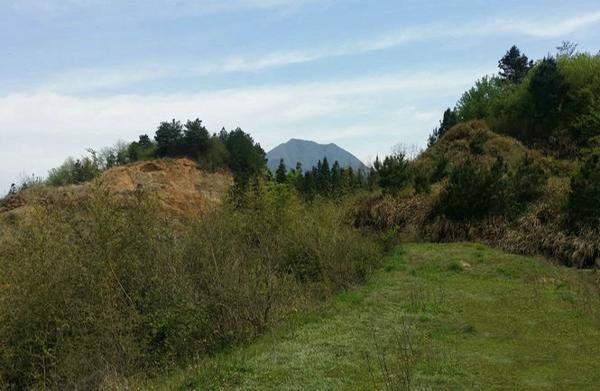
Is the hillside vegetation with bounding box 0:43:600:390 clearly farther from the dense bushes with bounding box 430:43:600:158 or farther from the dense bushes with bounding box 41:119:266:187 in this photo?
the dense bushes with bounding box 41:119:266:187

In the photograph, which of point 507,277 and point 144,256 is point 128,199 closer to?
point 144,256

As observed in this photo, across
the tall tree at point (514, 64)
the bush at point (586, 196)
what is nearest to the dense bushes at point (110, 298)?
the bush at point (586, 196)

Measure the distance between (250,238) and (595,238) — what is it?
31.6 feet

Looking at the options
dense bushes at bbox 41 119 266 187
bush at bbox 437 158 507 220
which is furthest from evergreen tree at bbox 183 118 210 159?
bush at bbox 437 158 507 220

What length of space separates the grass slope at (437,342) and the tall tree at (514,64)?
134ft

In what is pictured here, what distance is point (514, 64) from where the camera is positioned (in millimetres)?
51812

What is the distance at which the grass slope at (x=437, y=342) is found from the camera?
7051 millimetres

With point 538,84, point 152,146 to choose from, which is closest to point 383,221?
point 538,84

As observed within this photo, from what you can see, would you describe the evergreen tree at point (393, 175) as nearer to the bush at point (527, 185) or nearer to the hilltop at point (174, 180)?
the bush at point (527, 185)

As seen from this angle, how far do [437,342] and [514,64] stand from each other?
48.4m

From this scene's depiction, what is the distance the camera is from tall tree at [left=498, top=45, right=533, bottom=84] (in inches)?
2018

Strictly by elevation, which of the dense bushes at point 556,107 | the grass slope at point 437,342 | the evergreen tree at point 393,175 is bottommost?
the grass slope at point 437,342

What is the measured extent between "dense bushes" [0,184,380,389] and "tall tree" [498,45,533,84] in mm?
45174

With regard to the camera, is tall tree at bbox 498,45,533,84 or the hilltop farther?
tall tree at bbox 498,45,533,84
